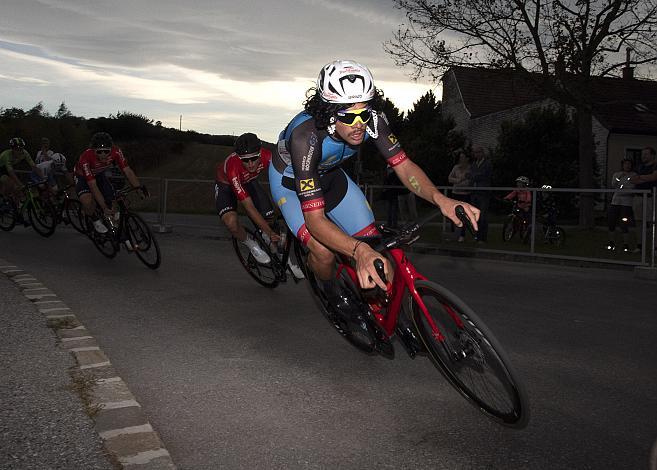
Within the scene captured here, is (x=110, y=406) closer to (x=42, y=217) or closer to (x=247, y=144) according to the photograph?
(x=247, y=144)

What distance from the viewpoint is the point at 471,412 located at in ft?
13.8

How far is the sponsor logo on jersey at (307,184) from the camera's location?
4.47 meters

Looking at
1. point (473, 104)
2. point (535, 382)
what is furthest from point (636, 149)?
point (535, 382)

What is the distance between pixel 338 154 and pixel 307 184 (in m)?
0.81

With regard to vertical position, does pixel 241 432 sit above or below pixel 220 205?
below

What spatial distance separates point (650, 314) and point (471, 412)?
430 cm

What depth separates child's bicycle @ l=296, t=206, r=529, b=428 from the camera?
12.3 feet

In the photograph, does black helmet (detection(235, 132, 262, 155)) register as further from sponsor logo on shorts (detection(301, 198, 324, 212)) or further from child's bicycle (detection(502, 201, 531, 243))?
child's bicycle (detection(502, 201, 531, 243))

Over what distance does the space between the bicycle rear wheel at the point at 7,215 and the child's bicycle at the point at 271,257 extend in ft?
28.8

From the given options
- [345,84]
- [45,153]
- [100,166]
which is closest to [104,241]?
[100,166]

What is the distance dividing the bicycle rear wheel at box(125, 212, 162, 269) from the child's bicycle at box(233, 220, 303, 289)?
1582 mm

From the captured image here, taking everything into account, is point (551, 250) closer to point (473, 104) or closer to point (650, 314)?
point (650, 314)

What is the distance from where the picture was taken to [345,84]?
4.41 metres

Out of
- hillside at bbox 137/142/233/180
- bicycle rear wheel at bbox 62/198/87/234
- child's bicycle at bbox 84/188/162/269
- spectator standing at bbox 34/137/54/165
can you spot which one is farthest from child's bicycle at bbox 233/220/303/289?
hillside at bbox 137/142/233/180
